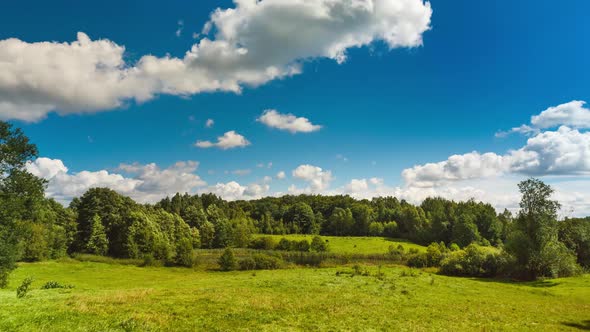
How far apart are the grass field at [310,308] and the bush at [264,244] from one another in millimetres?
64011

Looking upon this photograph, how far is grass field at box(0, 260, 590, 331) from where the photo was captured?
1864 cm

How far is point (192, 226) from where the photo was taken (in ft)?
383

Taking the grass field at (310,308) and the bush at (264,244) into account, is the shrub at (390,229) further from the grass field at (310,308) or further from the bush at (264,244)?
the grass field at (310,308)

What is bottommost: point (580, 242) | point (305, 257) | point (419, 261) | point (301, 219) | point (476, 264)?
point (305, 257)

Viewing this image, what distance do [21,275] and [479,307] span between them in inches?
2216

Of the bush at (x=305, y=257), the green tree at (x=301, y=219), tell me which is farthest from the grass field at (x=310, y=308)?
the green tree at (x=301, y=219)

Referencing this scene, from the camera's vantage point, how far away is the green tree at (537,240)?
49062mm

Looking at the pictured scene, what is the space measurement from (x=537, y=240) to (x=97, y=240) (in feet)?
286

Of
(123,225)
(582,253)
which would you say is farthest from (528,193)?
(123,225)

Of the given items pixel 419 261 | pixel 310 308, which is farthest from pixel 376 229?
pixel 310 308

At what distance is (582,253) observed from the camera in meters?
69.4

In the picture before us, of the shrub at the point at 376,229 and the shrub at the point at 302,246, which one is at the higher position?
the shrub at the point at 376,229

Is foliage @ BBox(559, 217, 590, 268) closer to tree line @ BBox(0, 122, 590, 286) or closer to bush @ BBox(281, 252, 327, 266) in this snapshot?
tree line @ BBox(0, 122, 590, 286)

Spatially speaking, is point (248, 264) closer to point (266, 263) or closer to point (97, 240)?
point (266, 263)
